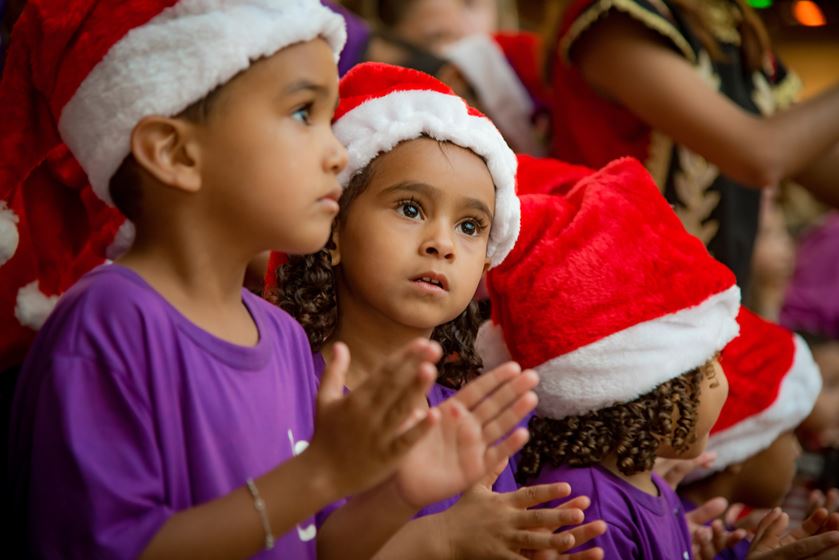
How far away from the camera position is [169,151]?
113 centimetres

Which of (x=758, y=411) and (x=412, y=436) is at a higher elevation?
(x=412, y=436)

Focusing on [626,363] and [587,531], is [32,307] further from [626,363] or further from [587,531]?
[626,363]

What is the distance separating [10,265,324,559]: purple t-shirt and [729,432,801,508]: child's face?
1.31 metres

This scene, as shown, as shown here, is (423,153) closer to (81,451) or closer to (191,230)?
(191,230)

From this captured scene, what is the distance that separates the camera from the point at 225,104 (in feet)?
3.70

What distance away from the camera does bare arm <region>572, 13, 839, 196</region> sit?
84.1 inches

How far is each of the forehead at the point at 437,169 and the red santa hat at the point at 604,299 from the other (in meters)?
0.22

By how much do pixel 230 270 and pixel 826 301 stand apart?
410 centimetres

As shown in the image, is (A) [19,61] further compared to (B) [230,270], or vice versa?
(A) [19,61]

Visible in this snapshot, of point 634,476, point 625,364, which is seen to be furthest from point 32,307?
point 634,476

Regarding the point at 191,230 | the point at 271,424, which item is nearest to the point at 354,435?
the point at 271,424

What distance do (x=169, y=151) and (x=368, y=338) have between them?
49cm

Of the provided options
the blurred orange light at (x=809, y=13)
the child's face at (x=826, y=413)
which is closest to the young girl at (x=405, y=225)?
the blurred orange light at (x=809, y=13)

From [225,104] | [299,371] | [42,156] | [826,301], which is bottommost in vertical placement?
[826,301]
